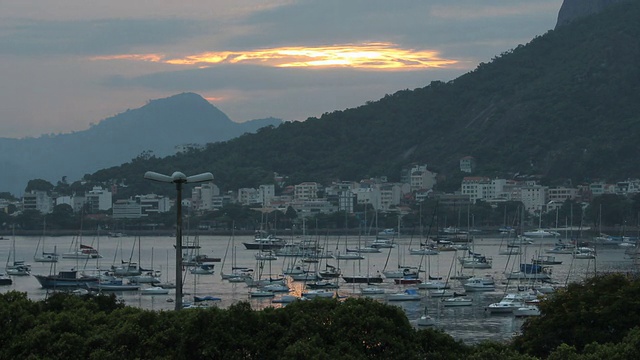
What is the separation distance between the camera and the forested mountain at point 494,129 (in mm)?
155500

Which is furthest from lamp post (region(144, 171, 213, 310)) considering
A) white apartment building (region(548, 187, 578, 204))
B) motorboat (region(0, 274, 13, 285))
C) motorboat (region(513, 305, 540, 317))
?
white apartment building (region(548, 187, 578, 204))

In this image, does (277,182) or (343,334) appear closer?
(343,334)

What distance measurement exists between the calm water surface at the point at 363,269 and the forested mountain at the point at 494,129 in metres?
42.2

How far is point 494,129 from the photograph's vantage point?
168 meters

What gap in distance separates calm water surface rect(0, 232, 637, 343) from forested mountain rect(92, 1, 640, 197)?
1662 inches

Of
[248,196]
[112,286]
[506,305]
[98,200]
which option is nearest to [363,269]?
[112,286]

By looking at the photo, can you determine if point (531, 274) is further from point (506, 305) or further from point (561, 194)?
point (561, 194)

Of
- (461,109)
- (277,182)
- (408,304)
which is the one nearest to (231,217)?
(277,182)

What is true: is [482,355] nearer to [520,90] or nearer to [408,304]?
[408,304]

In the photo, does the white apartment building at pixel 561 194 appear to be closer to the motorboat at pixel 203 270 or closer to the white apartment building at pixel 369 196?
the white apartment building at pixel 369 196

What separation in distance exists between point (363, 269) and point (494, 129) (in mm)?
95523

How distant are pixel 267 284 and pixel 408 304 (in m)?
9.18

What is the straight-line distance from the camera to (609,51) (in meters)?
171

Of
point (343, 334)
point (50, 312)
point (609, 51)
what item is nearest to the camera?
point (343, 334)
